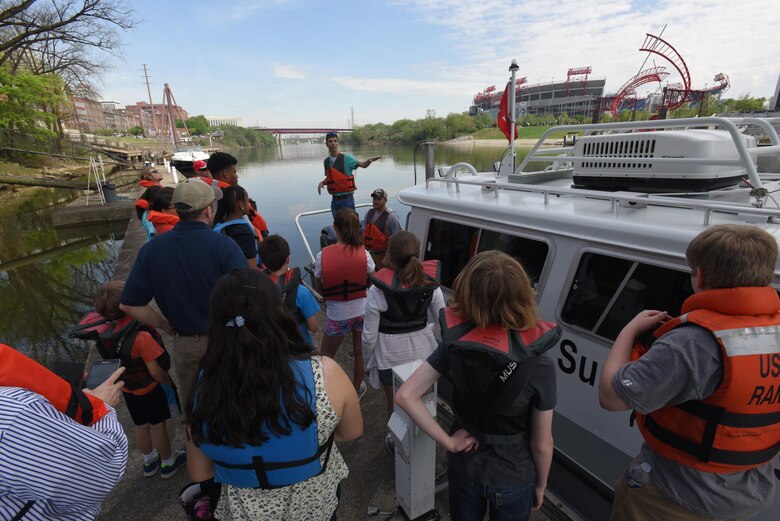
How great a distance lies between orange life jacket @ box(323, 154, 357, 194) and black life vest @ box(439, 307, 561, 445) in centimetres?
529

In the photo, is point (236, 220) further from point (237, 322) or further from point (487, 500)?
point (487, 500)

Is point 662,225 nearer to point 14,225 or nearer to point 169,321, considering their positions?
point 169,321

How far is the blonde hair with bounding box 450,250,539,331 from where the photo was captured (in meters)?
1.35

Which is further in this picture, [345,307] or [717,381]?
[345,307]

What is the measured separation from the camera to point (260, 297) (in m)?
1.27

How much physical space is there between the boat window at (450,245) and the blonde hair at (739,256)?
77.6 inches

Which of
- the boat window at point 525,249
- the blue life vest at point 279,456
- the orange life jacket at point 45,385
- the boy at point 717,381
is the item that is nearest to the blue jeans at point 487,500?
the boy at point 717,381

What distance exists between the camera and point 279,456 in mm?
1312

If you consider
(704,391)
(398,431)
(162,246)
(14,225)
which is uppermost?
(162,246)

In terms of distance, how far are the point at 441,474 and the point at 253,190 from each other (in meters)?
25.5

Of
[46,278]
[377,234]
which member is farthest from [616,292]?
[46,278]

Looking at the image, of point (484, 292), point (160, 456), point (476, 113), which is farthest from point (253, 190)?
point (476, 113)

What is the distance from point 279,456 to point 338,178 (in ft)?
18.2

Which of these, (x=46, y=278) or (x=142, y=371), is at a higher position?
(x=142, y=371)
